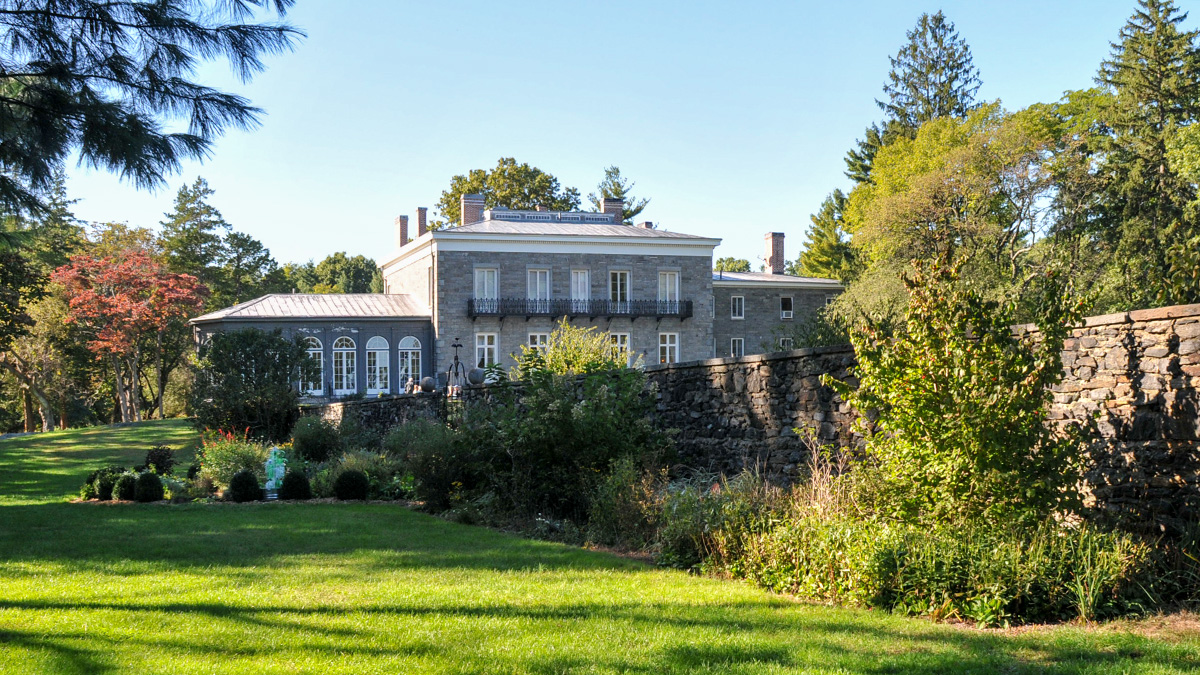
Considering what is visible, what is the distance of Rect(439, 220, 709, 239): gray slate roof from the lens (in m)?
39.7

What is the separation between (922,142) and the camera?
3803cm

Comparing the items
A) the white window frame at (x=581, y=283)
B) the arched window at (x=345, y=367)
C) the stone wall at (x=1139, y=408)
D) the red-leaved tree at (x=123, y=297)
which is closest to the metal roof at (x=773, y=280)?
the white window frame at (x=581, y=283)

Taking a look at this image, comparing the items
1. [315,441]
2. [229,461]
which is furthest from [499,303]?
[229,461]

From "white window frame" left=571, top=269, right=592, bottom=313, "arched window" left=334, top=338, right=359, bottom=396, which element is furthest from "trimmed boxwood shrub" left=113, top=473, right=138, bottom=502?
"white window frame" left=571, top=269, right=592, bottom=313

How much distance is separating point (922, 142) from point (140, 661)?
37.6 m

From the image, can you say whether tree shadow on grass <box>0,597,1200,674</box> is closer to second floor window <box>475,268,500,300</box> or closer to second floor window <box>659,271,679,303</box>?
second floor window <box>475,268,500,300</box>

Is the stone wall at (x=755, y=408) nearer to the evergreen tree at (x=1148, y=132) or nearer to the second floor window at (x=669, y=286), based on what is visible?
the evergreen tree at (x=1148, y=132)

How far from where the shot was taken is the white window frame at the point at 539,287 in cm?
4031

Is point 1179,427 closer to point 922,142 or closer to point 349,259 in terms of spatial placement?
point 922,142

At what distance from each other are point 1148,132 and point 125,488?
1283 inches

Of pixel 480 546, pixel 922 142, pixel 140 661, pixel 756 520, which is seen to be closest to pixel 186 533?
pixel 480 546

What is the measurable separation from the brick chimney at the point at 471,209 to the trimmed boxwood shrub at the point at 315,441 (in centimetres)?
2456

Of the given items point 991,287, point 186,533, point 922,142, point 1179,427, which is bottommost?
point 186,533

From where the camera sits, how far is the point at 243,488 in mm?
13773
